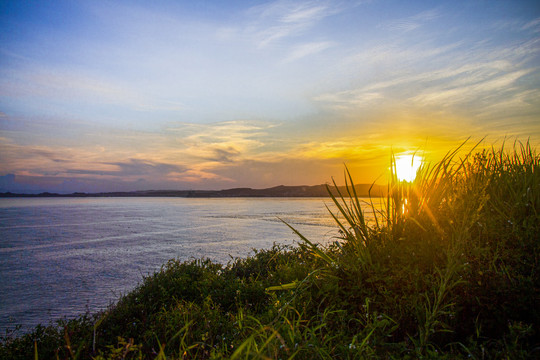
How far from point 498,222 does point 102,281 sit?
1494 cm

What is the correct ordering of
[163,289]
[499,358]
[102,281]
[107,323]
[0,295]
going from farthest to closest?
1. [102,281]
2. [0,295]
3. [163,289]
4. [107,323]
5. [499,358]

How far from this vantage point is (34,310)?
34.5 ft

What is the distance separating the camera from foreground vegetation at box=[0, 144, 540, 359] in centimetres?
241

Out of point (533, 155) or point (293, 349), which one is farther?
point (533, 155)

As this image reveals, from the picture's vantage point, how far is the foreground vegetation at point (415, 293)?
241 centimetres

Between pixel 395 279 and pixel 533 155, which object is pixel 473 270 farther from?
pixel 533 155

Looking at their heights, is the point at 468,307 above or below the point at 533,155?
below

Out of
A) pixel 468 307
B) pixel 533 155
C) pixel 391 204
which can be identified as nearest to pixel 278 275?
pixel 391 204

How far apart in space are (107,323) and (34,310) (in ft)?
22.4

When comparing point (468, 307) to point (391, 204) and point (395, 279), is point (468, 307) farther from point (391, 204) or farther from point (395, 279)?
point (391, 204)

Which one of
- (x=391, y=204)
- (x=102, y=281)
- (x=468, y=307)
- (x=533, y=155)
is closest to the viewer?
(x=468, y=307)

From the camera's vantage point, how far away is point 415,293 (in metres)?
2.90

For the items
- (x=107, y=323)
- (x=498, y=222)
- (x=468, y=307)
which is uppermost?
A: (x=498, y=222)

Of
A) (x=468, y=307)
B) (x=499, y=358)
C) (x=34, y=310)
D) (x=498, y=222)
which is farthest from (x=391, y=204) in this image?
(x=34, y=310)
